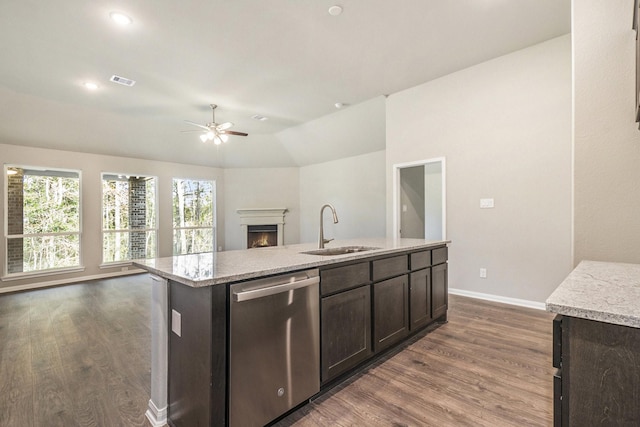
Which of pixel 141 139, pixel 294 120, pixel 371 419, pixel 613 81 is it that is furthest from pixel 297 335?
pixel 141 139

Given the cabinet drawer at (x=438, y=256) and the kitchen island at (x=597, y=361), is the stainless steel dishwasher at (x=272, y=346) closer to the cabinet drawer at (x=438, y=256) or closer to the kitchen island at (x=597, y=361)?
the kitchen island at (x=597, y=361)

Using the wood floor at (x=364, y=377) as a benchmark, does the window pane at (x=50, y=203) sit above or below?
above

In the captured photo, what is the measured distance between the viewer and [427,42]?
11.3 feet

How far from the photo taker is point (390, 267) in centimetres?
247

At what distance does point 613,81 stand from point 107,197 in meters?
7.67

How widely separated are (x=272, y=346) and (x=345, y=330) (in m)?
0.64

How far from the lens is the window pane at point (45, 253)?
523cm

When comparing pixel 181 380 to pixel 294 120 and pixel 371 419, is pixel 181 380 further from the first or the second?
pixel 294 120

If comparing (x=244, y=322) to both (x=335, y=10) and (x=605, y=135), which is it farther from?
(x=335, y=10)

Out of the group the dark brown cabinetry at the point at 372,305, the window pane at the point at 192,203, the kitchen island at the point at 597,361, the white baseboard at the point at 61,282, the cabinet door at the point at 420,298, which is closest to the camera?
the kitchen island at the point at 597,361

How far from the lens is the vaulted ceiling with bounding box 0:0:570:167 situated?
2873mm

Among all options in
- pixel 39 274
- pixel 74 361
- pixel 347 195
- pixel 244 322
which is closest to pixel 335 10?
pixel 244 322

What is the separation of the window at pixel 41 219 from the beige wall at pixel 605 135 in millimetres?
7497

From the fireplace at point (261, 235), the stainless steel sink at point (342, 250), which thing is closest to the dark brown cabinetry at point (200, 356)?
the stainless steel sink at point (342, 250)
